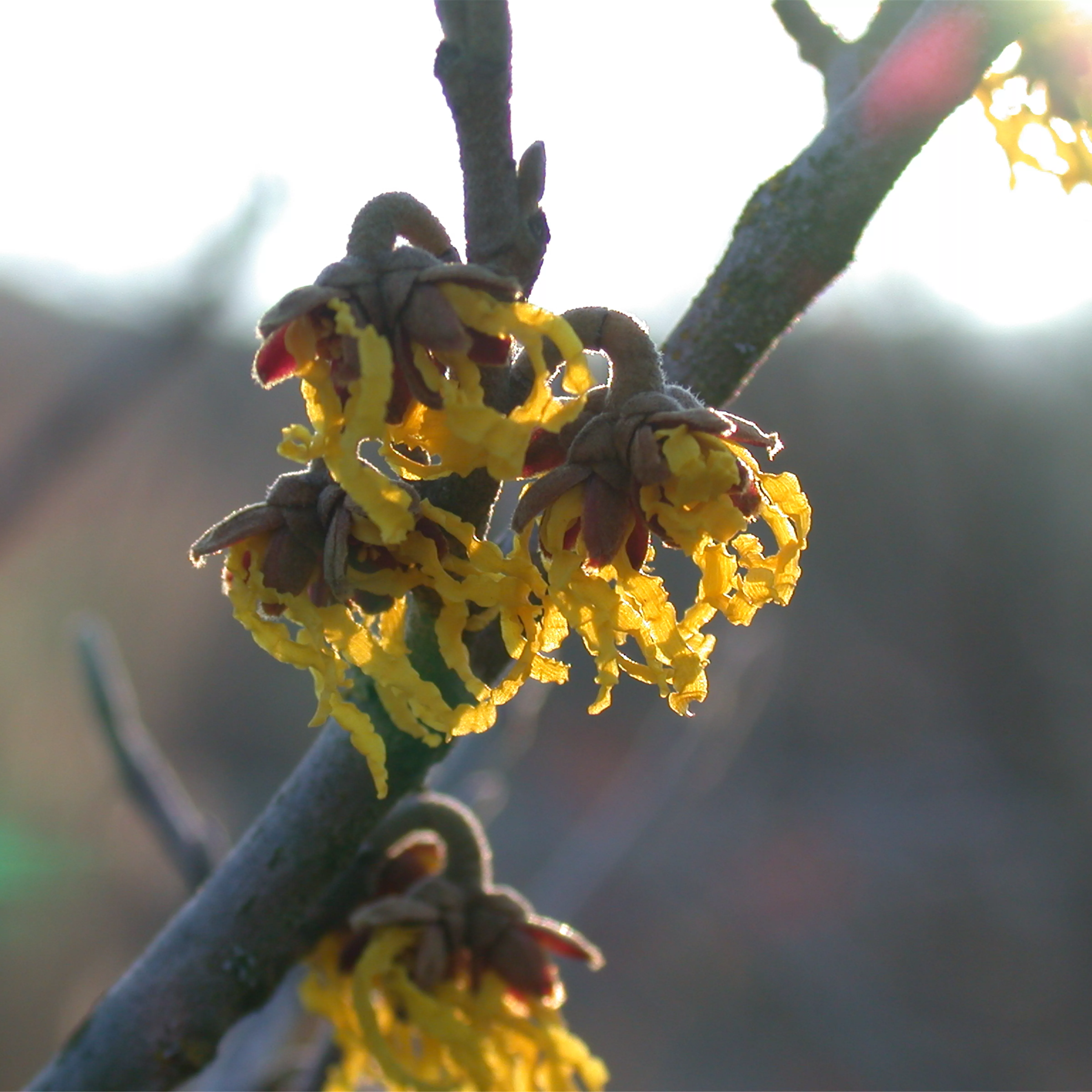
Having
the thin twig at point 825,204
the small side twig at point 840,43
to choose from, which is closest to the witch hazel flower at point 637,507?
the thin twig at point 825,204

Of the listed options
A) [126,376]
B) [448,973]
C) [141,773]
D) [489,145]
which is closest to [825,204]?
[489,145]

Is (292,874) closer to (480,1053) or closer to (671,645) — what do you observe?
(480,1053)

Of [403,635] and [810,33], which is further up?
[810,33]

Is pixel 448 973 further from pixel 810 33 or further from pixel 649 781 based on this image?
pixel 649 781

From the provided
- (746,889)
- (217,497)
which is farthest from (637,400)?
(217,497)

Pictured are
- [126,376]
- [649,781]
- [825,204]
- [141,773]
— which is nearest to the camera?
[825,204]

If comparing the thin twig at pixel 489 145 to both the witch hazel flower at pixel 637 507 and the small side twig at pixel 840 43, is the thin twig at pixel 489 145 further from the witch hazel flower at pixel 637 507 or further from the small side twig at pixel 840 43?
the small side twig at pixel 840 43

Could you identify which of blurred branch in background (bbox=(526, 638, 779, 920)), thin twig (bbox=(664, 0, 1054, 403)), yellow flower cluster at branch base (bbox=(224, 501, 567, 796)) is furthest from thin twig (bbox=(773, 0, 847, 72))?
blurred branch in background (bbox=(526, 638, 779, 920))
